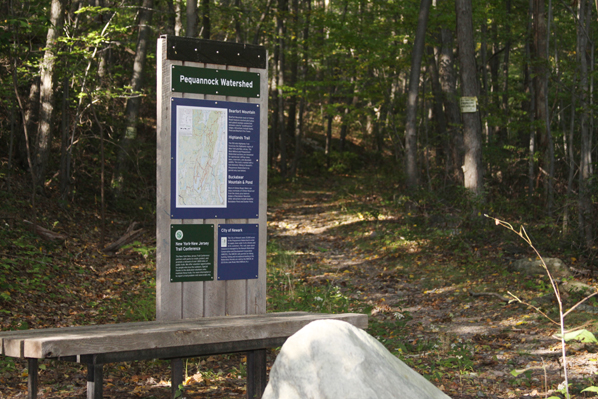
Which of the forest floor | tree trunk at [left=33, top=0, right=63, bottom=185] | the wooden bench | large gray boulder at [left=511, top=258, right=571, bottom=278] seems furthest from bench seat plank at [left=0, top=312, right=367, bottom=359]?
tree trunk at [left=33, top=0, right=63, bottom=185]

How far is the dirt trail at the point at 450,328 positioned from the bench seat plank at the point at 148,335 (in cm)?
184

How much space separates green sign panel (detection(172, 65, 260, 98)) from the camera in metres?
4.17

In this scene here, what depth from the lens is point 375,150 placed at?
105ft

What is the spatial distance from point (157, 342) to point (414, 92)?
1244 cm

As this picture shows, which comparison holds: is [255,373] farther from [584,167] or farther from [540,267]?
[584,167]

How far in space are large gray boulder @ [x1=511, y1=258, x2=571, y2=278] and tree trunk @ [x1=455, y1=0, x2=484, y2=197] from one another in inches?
95.5

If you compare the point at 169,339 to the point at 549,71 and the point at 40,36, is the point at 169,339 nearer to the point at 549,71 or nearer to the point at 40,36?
the point at 549,71

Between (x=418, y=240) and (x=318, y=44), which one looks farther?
(x=318, y=44)

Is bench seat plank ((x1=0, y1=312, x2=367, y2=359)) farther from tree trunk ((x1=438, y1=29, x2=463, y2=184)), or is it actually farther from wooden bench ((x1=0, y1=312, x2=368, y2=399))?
tree trunk ((x1=438, y1=29, x2=463, y2=184))

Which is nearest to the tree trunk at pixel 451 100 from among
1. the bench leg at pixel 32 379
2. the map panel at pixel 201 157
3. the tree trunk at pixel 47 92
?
the tree trunk at pixel 47 92

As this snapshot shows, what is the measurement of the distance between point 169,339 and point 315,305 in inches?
179

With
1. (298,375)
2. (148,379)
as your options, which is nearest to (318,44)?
(148,379)

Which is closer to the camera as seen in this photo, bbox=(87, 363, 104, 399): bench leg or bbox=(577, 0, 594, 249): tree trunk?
bbox=(87, 363, 104, 399): bench leg

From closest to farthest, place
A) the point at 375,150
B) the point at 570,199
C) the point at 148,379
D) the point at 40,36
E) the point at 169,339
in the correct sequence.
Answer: the point at 169,339
the point at 148,379
the point at 570,199
the point at 40,36
the point at 375,150
